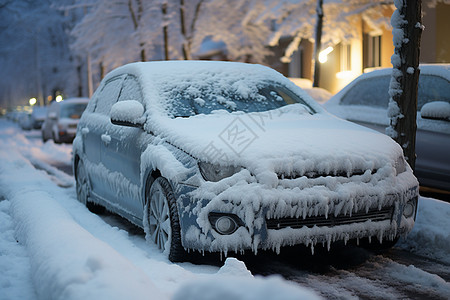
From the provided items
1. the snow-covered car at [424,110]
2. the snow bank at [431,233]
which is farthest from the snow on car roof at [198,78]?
the snow-covered car at [424,110]

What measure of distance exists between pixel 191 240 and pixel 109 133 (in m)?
2.26

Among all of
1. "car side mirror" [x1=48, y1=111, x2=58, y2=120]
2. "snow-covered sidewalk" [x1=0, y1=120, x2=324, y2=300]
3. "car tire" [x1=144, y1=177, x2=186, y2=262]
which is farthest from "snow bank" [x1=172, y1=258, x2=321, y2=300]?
"car side mirror" [x1=48, y1=111, x2=58, y2=120]

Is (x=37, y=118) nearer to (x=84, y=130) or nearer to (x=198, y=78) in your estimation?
(x=84, y=130)

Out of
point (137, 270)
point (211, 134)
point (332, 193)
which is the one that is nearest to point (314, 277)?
point (332, 193)

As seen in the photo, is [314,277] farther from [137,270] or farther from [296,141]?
[137,270]

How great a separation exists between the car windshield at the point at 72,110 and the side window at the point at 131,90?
51.4 feet

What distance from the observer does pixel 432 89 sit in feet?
26.4

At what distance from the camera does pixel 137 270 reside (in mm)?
3340

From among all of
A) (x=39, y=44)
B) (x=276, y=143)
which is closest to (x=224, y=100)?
(x=276, y=143)

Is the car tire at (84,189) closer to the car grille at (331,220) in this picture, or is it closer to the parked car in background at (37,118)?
the car grille at (331,220)

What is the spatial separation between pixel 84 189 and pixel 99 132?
989 mm

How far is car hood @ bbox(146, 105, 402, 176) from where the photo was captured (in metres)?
4.49

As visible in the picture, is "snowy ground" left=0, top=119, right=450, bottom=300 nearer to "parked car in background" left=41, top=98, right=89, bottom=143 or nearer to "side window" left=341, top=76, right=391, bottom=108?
"side window" left=341, top=76, right=391, bottom=108

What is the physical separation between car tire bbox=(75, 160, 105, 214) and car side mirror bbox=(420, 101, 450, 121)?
3.88m
